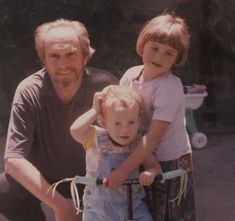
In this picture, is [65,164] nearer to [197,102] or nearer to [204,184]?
[204,184]

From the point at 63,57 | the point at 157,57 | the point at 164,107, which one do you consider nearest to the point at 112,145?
the point at 164,107

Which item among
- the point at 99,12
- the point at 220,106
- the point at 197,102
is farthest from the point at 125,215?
the point at 220,106

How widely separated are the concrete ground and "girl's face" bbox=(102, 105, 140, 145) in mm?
1663

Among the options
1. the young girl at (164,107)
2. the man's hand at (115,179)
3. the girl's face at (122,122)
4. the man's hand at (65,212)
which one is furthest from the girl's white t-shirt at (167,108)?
the man's hand at (65,212)

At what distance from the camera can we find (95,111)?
230 centimetres

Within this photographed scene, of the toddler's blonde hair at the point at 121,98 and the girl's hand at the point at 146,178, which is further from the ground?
the toddler's blonde hair at the point at 121,98

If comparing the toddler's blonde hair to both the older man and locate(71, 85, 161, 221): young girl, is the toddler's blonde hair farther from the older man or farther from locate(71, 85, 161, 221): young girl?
the older man

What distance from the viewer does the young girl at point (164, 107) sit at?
7.55 feet

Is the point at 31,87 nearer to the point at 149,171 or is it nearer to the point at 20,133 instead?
the point at 20,133

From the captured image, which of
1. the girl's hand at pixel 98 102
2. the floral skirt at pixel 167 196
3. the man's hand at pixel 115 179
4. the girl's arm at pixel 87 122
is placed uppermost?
the girl's hand at pixel 98 102

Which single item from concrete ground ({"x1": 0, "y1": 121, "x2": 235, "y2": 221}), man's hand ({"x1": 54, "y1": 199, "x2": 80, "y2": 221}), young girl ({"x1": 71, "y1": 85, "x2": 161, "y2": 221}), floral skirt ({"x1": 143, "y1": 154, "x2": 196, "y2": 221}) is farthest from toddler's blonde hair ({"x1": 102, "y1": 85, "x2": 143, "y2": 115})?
concrete ground ({"x1": 0, "y1": 121, "x2": 235, "y2": 221})

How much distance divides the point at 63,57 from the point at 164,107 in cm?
52

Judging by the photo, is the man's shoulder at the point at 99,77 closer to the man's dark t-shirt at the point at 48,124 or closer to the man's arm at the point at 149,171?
the man's dark t-shirt at the point at 48,124

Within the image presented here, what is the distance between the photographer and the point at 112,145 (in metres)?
2.32
